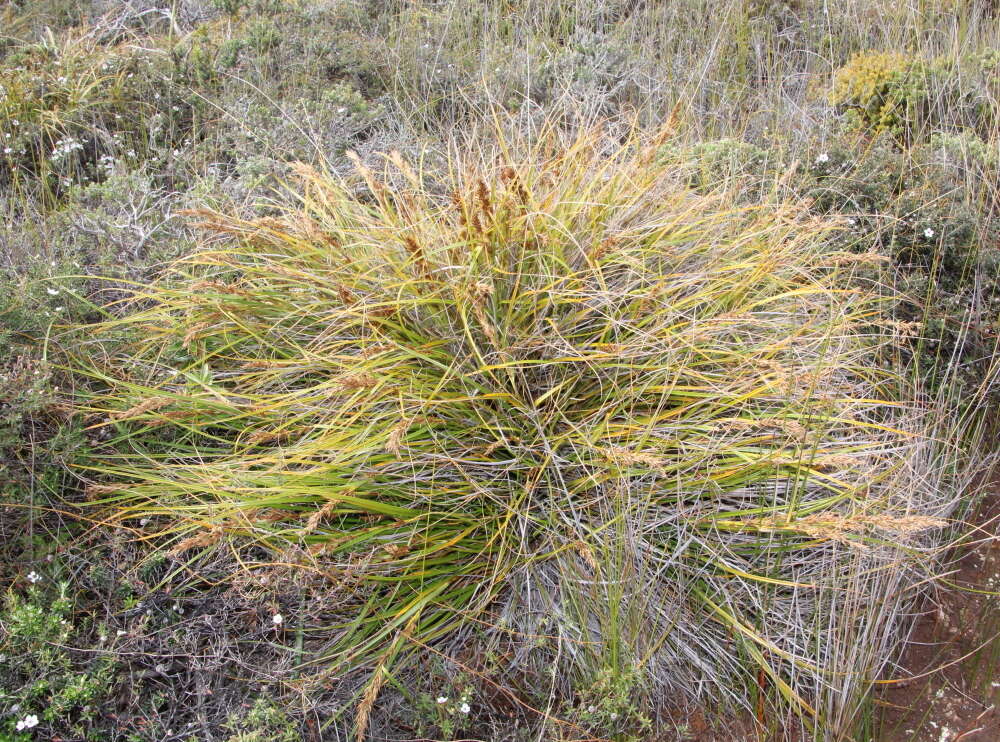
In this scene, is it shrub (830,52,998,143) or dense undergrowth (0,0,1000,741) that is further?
shrub (830,52,998,143)

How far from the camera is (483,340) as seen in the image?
2562 millimetres

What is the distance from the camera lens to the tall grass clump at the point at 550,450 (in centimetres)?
220

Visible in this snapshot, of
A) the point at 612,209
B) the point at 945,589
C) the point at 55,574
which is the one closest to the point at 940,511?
the point at 945,589

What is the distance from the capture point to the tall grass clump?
7.22ft

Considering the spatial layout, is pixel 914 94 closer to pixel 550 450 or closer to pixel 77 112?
pixel 550 450

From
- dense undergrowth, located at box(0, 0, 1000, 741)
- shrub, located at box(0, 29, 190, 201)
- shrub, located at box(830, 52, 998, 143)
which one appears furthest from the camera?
shrub, located at box(830, 52, 998, 143)

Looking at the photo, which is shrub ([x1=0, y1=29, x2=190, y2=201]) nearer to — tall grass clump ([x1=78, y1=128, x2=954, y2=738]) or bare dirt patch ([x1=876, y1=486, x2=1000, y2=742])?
tall grass clump ([x1=78, y1=128, x2=954, y2=738])

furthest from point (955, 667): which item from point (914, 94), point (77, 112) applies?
point (77, 112)

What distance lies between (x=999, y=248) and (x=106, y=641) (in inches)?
134

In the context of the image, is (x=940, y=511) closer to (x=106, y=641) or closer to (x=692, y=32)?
(x=106, y=641)

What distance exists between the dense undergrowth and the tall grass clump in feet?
0.05

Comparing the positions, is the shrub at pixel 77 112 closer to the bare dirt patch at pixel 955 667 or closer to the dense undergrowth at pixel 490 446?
the dense undergrowth at pixel 490 446

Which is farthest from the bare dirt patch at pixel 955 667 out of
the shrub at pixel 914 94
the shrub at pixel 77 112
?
the shrub at pixel 77 112

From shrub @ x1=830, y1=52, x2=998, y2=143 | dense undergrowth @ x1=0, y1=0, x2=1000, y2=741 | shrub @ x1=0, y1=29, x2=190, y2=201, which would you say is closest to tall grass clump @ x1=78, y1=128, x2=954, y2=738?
dense undergrowth @ x1=0, y1=0, x2=1000, y2=741
